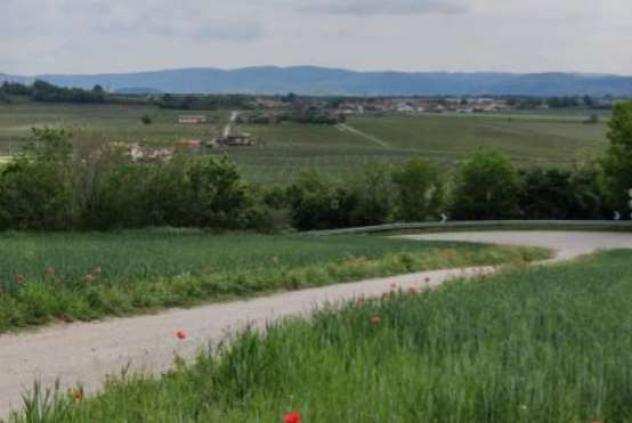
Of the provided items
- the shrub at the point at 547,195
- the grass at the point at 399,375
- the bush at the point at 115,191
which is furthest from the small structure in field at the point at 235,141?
the grass at the point at 399,375

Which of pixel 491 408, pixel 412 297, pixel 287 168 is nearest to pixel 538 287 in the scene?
pixel 412 297

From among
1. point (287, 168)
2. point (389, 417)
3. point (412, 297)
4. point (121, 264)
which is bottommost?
point (287, 168)

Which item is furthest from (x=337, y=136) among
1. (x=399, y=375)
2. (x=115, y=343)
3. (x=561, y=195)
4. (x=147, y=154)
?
(x=399, y=375)

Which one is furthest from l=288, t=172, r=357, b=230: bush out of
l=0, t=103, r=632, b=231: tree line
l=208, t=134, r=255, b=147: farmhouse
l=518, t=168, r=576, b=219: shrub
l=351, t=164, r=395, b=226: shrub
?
l=208, t=134, r=255, b=147: farmhouse

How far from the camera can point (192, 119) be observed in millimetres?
170125

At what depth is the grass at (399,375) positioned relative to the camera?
17.0ft

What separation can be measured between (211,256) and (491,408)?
2012 centimetres

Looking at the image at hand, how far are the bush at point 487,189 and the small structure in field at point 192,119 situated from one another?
9552 centimetres

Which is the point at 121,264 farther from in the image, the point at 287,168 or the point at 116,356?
the point at 287,168

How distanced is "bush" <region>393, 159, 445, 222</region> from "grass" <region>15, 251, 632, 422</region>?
69179mm

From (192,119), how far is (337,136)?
27.2m

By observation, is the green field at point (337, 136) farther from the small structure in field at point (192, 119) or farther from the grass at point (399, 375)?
the grass at point (399, 375)

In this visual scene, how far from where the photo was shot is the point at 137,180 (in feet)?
182

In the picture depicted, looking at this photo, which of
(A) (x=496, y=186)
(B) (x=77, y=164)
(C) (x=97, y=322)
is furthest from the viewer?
(A) (x=496, y=186)
